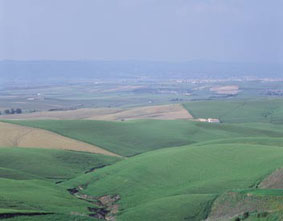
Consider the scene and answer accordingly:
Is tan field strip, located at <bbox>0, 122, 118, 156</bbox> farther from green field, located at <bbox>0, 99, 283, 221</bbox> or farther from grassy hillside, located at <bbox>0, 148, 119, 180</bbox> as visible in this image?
grassy hillside, located at <bbox>0, 148, 119, 180</bbox>

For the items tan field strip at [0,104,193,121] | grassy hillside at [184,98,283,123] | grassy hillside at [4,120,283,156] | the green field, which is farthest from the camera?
tan field strip at [0,104,193,121]

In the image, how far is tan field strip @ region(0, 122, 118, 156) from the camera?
59188 millimetres

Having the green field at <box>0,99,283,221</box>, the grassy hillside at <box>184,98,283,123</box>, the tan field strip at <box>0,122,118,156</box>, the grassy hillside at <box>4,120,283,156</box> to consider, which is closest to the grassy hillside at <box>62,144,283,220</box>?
the green field at <box>0,99,283,221</box>

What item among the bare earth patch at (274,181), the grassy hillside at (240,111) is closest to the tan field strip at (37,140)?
the bare earth patch at (274,181)

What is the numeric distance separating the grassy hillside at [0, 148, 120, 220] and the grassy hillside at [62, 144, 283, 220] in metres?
2.61

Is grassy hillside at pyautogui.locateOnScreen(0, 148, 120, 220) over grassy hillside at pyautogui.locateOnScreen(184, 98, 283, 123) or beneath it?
A: over

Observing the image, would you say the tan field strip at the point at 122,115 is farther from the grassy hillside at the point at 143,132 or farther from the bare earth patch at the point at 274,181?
the bare earth patch at the point at 274,181

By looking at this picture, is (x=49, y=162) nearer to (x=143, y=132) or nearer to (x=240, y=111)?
(x=143, y=132)

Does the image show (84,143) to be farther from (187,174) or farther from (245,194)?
(245,194)

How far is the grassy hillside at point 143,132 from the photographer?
63.6m

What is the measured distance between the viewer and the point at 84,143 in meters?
61.4

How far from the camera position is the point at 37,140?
61906 mm

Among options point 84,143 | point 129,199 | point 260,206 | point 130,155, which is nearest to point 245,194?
point 260,206

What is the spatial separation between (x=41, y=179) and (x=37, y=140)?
57.9 feet
